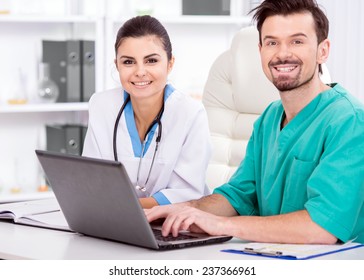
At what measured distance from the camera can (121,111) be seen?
7.80 feet

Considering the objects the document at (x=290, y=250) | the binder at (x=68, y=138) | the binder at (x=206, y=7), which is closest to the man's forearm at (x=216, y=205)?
the document at (x=290, y=250)

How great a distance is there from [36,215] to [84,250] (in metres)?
0.40

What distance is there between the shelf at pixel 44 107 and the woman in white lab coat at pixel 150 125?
163cm

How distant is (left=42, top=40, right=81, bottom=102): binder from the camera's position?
4.01 metres

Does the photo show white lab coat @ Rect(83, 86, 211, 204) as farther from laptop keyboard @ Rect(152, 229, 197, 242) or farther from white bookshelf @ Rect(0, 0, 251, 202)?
white bookshelf @ Rect(0, 0, 251, 202)

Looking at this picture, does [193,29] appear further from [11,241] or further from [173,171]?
[11,241]

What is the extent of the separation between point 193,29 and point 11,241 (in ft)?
9.99

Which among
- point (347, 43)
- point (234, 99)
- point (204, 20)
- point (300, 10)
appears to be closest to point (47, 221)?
point (300, 10)

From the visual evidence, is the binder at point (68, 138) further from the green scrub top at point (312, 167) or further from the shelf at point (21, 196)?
the green scrub top at point (312, 167)

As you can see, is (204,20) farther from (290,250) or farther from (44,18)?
(290,250)

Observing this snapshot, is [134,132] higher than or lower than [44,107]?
higher

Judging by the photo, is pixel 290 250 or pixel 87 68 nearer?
pixel 290 250

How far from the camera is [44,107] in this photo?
4.03 meters

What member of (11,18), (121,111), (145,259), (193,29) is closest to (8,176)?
(11,18)
